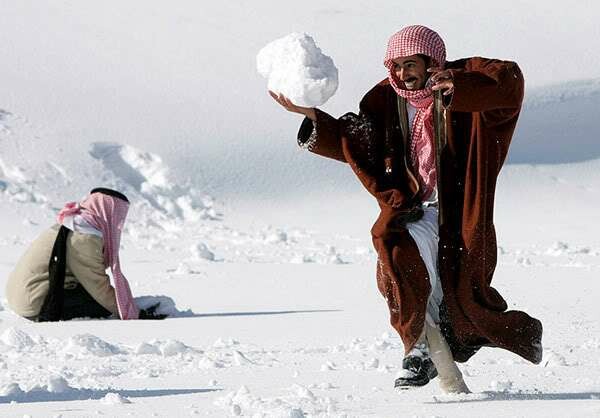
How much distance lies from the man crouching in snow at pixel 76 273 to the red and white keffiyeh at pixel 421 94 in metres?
3.36

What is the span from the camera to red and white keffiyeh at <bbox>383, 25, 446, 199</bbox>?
201 inches

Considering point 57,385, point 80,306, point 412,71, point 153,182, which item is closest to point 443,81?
point 412,71

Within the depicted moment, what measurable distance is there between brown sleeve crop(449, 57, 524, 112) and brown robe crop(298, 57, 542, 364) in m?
0.01

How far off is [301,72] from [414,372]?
1.11 meters

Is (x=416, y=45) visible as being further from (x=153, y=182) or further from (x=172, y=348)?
(x=153, y=182)

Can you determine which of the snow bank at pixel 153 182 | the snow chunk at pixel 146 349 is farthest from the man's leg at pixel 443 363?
the snow bank at pixel 153 182

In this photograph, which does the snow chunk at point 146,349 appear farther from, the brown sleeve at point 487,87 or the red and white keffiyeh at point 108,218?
the brown sleeve at point 487,87

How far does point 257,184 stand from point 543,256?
6.40 m

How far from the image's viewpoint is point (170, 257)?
13094 mm

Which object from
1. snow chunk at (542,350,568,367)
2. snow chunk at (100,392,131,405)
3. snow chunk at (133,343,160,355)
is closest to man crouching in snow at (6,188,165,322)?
snow chunk at (133,343,160,355)

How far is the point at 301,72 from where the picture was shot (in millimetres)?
5098

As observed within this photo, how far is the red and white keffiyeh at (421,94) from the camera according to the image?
201 inches

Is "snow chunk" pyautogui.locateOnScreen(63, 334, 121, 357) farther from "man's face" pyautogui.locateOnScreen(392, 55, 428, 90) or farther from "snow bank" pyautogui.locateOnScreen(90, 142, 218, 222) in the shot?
"snow bank" pyautogui.locateOnScreen(90, 142, 218, 222)

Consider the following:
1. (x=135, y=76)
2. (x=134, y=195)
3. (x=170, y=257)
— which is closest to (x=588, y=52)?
(x=135, y=76)
